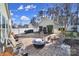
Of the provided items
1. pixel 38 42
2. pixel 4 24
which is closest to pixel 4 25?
pixel 4 24

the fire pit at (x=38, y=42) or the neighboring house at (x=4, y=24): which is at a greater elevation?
the neighboring house at (x=4, y=24)

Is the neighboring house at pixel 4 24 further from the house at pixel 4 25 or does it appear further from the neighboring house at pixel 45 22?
the neighboring house at pixel 45 22

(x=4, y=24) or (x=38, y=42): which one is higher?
(x=4, y=24)

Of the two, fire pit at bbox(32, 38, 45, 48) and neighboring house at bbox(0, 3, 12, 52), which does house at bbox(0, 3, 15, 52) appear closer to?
neighboring house at bbox(0, 3, 12, 52)

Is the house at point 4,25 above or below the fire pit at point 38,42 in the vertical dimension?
above

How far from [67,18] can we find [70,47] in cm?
22

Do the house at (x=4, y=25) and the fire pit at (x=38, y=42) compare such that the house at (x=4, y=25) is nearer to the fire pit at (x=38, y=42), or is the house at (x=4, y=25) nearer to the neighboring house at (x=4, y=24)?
the neighboring house at (x=4, y=24)

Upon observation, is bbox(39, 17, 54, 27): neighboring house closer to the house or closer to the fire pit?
the fire pit

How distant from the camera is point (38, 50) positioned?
4.28 feet

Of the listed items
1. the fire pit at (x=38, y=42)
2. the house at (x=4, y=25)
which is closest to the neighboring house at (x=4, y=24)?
the house at (x=4, y=25)

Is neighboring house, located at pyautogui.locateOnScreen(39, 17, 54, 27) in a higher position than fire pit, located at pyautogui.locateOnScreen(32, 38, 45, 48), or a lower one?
higher

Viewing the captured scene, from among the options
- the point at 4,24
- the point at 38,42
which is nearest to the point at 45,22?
the point at 38,42

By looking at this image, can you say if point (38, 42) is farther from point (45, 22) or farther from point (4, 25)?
point (4, 25)

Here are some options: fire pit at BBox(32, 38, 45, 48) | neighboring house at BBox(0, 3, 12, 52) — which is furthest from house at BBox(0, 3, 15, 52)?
fire pit at BBox(32, 38, 45, 48)
